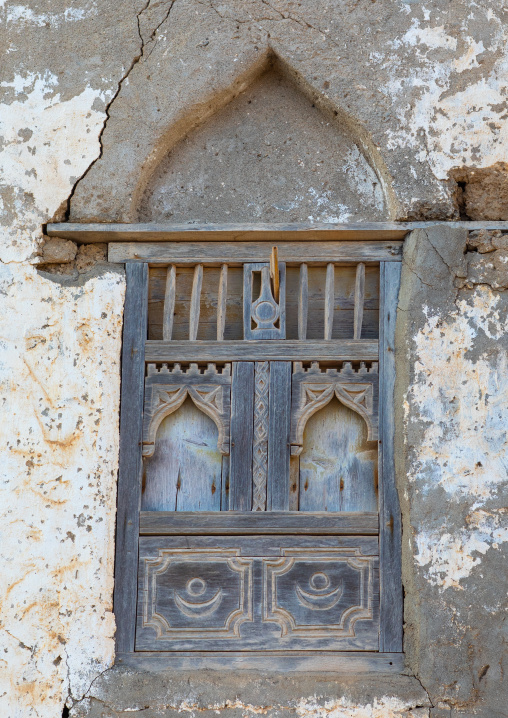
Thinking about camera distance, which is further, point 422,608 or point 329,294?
point 329,294

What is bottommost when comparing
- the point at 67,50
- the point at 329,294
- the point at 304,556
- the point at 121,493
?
the point at 304,556

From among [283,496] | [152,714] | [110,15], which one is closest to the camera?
[152,714]

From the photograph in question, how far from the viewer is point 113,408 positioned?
3.70m

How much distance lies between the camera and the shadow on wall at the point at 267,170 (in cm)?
392

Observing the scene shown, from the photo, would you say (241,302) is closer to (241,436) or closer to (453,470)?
(241,436)

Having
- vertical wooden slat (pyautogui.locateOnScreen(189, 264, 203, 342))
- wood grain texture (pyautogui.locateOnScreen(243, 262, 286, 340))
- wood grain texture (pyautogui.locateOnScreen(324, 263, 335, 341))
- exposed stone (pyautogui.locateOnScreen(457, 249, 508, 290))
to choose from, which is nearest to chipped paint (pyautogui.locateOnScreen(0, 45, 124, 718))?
vertical wooden slat (pyautogui.locateOnScreen(189, 264, 203, 342))

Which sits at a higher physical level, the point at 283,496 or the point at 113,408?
the point at 113,408

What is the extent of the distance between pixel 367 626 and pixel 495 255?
1613mm

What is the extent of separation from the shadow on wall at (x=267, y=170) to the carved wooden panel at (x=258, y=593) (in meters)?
1.41

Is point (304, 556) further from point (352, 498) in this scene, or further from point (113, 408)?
point (113, 408)

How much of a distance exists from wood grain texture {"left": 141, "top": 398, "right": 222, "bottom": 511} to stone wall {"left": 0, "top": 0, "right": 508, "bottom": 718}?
22cm

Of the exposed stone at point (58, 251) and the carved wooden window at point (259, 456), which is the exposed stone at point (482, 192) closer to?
the carved wooden window at point (259, 456)

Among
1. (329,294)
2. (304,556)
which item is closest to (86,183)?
(329,294)


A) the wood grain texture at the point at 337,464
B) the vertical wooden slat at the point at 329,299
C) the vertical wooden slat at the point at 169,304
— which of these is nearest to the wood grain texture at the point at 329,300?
the vertical wooden slat at the point at 329,299
